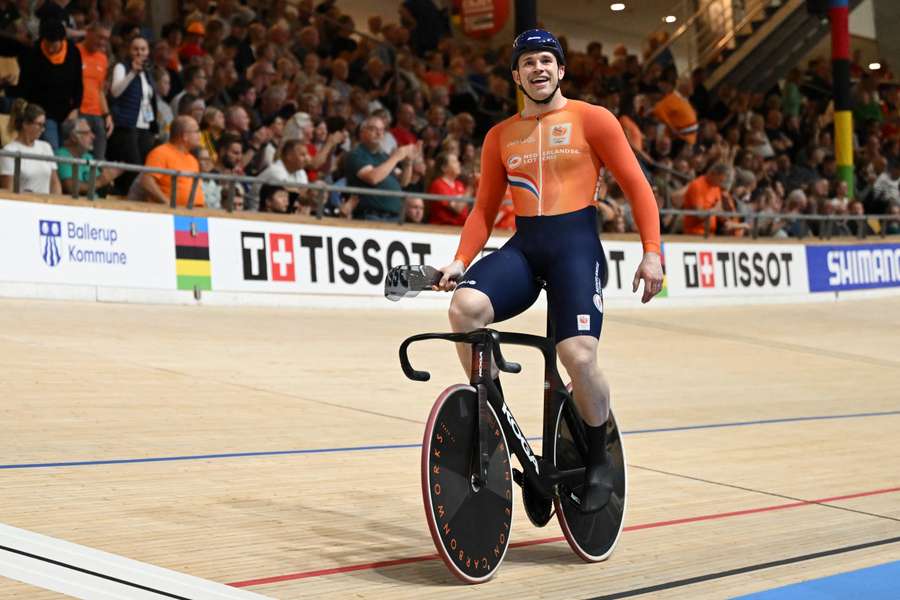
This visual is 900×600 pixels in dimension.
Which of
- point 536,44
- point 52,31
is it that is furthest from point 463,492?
point 52,31

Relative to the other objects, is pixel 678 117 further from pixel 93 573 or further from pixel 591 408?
pixel 93 573

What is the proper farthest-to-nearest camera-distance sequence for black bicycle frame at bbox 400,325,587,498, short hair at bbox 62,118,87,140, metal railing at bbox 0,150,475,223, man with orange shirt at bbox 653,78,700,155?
1. man with orange shirt at bbox 653,78,700,155
2. short hair at bbox 62,118,87,140
3. metal railing at bbox 0,150,475,223
4. black bicycle frame at bbox 400,325,587,498

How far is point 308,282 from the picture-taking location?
9.73m

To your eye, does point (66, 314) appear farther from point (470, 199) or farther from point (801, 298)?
point (801, 298)

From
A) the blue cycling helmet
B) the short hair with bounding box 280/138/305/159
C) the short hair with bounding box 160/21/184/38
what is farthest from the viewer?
the short hair with bounding box 160/21/184/38

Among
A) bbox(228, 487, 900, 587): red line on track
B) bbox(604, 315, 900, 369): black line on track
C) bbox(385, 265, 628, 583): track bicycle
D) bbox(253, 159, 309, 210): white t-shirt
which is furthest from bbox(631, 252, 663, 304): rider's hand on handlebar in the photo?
bbox(604, 315, 900, 369): black line on track

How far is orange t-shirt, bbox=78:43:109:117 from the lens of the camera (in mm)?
9016

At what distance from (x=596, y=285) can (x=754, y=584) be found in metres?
0.86

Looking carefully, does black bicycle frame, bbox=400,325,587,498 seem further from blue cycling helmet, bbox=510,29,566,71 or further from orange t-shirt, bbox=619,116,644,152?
orange t-shirt, bbox=619,116,644,152

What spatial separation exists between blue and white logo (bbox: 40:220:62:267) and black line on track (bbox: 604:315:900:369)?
4939mm

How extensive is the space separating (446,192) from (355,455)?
630 centimetres

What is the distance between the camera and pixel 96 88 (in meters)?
9.08

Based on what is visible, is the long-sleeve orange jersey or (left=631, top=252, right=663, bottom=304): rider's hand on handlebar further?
the long-sleeve orange jersey

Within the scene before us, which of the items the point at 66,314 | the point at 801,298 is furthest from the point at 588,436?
the point at 801,298
